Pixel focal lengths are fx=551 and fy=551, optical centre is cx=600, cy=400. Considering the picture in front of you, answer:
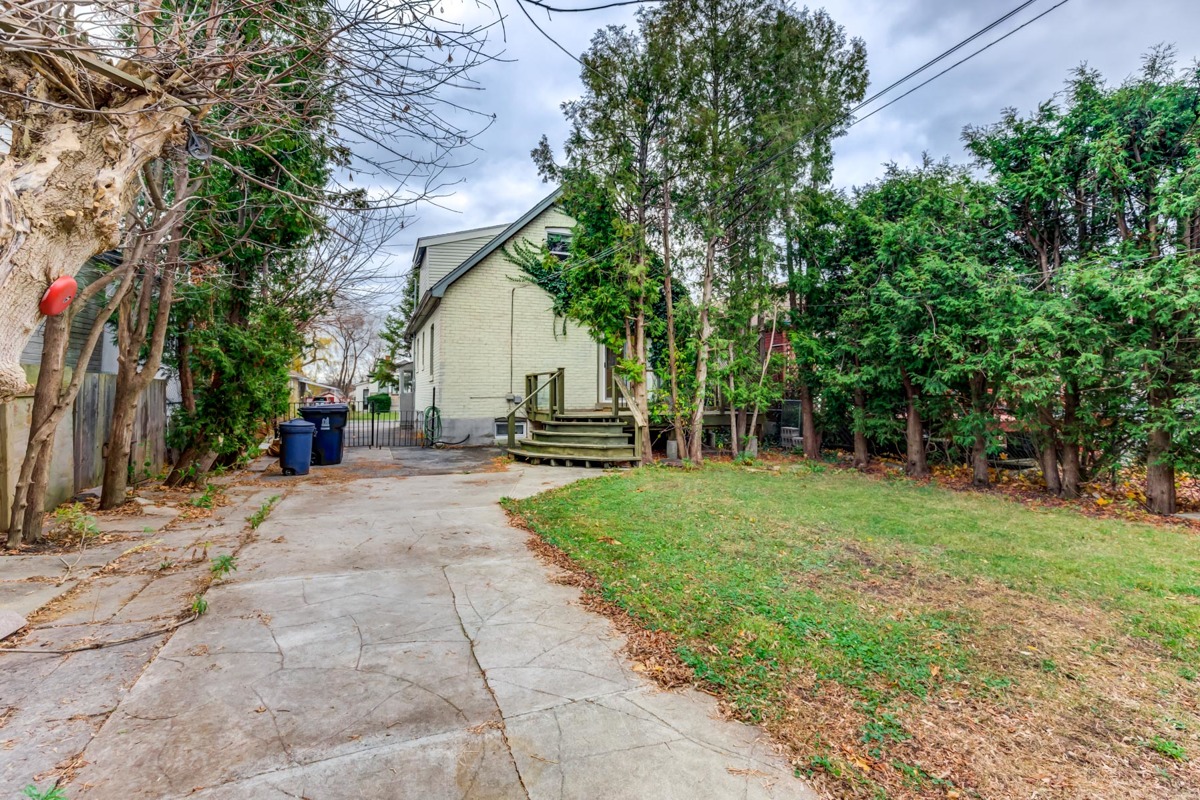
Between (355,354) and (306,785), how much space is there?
37593mm

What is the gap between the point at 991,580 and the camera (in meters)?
4.03

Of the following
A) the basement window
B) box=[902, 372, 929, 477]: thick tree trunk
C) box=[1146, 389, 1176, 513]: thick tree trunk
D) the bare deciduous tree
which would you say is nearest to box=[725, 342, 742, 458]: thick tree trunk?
box=[902, 372, 929, 477]: thick tree trunk

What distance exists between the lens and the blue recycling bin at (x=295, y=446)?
29.9 feet

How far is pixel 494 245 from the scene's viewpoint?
13875 millimetres

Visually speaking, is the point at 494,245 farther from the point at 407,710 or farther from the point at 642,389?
the point at 407,710

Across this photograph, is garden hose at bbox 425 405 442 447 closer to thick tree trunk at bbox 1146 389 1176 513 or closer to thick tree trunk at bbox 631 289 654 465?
thick tree trunk at bbox 631 289 654 465

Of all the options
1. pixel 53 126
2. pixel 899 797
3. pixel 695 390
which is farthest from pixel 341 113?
pixel 695 390

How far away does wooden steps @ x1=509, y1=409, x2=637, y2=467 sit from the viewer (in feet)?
33.9

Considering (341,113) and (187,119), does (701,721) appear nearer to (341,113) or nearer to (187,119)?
(341,113)

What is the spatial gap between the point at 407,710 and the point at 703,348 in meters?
8.65

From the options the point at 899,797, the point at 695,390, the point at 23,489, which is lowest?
the point at 899,797

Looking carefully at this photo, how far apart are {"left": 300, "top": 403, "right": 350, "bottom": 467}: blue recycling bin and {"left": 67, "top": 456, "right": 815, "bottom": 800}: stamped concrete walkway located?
23.7 feet

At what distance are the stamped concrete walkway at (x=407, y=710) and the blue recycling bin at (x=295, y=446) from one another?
5798 millimetres

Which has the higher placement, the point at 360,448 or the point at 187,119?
the point at 187,119
